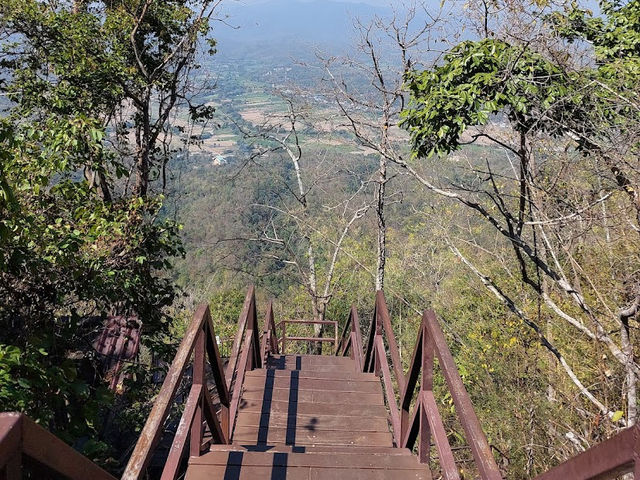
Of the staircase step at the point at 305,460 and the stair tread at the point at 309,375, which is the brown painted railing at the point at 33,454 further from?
the stair tread at the point at 309,375

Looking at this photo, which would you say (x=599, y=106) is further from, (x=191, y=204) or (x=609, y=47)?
(x=191, y=204)

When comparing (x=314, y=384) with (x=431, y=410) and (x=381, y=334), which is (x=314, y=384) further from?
(x=431, y=410)

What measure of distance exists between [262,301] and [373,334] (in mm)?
22275

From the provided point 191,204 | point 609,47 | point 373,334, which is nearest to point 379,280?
point 609,47

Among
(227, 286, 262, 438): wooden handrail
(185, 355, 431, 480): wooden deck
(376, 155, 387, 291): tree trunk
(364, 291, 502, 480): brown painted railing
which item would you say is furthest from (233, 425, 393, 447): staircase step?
(376, 155, 387, 291): tree trunk

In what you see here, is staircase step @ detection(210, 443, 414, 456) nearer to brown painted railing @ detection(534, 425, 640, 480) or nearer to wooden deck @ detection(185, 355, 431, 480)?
wooden deck @ detection(185, 355, 431, 480)

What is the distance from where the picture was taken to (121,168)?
5.03 metres

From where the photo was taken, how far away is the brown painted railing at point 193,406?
5.63ft

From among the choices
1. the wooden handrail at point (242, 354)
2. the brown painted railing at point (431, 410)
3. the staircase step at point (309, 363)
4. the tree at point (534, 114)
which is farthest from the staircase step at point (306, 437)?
the tree at point (534, 114)

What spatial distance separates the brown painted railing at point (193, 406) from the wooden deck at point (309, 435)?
0.18m

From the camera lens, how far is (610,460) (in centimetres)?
93

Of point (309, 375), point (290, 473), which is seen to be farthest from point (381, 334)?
point (290, 473)

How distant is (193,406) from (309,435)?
1.42 m

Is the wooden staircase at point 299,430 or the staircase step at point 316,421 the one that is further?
the staircase step at point 316,421
